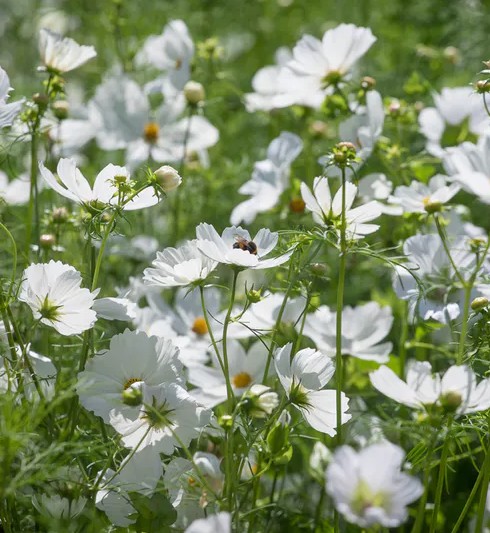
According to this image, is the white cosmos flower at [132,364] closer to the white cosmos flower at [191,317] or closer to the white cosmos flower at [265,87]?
the white cosmos flower at [191,317]

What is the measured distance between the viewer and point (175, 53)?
4.02ft

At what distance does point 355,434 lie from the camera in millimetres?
976

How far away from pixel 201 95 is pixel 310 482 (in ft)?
1.49

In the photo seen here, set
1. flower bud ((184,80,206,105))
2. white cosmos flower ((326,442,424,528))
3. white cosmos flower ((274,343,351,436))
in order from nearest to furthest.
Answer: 1. white cosmos flower ((326,442,424,528))
2. white cosmos flower ((274,343,351,436))
3. flower bud ((184,80,206,105))

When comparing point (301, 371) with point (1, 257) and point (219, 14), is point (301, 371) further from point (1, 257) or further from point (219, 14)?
point (219, 14)

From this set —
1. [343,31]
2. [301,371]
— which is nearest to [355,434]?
[301,371]

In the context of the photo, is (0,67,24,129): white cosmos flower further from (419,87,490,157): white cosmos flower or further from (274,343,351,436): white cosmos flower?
(419,87,490,157): white cosmos flower

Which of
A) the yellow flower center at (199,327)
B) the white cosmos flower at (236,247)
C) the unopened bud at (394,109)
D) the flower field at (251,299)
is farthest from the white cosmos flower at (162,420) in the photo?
the unopened bud at (394,109)

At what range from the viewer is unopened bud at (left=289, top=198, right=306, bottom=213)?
3.50ft

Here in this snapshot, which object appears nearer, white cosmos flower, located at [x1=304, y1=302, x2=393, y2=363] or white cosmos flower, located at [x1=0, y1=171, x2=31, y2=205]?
white cosmos flower, located at [x1=304, y1=302, x2=393, y2=363]

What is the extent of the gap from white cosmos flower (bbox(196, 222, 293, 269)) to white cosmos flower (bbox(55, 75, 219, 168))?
1.83ft

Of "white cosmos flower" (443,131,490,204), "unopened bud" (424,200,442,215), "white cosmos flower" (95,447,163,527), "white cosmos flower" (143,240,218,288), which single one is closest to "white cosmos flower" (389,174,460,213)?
"unopened bud" (424,200,442,215)

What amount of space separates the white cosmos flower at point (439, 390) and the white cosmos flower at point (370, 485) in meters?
0.11

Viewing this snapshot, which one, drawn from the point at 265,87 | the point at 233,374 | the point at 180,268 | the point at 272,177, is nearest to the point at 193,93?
the point at 272,177
